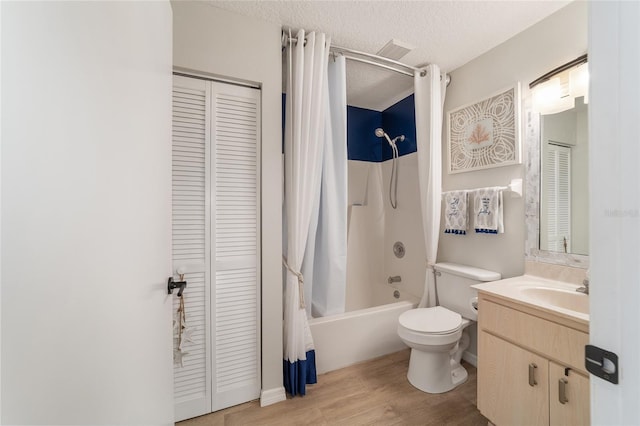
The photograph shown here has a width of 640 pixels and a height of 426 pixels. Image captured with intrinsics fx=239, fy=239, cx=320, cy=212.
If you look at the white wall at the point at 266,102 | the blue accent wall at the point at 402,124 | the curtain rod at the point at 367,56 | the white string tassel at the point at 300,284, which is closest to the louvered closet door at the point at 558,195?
the blue accent wall at the point at 402,124

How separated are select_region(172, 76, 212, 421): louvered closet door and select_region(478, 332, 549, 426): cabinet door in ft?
5.25

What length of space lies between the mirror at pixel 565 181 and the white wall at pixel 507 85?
126mm

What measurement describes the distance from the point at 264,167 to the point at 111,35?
3.45 feet

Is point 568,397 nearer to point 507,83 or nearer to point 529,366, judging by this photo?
point 529,366

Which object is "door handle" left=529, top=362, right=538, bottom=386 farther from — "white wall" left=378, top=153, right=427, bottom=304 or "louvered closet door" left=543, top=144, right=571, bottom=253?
"white wall" left=378, top=153, right=427, bottom=304

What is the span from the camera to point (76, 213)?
433 millimetres

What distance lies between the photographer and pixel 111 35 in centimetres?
52

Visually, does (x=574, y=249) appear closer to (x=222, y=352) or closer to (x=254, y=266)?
Answer: (x=254, y=266)

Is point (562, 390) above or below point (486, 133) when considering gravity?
below

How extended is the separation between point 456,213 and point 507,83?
103 centimetres

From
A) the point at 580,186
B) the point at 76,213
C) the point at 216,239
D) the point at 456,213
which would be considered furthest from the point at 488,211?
the point at 76,213

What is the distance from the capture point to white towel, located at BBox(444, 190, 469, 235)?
1.96 meters

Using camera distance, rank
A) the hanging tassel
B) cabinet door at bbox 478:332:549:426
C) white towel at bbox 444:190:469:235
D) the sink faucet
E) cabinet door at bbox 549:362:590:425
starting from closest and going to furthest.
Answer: cabinet door at bbox 549:362:590:425, cabinet door at bbox 478:332:549:426, the sink faucet, the hanging tassel, white towel at bbox 444:190:469:235

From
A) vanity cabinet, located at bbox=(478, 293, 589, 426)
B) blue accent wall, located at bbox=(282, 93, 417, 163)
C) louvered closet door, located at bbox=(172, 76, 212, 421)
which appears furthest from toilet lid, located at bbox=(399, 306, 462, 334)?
blue accent wall, located at bbox=(282, 93, 417, 163)
